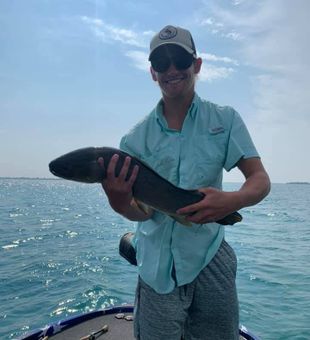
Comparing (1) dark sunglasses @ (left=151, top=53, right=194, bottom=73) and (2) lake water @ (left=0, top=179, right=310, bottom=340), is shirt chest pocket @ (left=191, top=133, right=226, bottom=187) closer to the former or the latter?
(1) dark sunglasses @ (left=151, top=53, right=194, bottom=73)

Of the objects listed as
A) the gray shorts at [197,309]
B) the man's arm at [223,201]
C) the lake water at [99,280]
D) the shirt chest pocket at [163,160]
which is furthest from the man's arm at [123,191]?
the lake water at [99,280]

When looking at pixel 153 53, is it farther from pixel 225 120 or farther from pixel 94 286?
pixel 94 286

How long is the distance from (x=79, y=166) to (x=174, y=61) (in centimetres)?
128

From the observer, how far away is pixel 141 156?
3744 millimetres

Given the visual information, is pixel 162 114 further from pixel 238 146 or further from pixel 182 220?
pixel 182 220

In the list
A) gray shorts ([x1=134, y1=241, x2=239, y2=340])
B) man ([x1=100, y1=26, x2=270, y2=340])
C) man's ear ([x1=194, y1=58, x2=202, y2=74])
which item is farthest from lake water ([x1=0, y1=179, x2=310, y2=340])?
man's ear ([x1=194, y1=58, x2=202, y2=74])

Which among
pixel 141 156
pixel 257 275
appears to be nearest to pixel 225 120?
pixel 141 156

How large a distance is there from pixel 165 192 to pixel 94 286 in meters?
11.7

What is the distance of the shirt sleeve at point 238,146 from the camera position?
11.3ft

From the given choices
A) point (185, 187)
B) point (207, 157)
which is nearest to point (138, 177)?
point (185, 187)

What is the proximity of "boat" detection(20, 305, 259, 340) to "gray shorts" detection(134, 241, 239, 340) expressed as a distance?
2.61 m

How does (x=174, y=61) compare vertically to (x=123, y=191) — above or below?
above

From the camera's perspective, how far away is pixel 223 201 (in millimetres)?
3051

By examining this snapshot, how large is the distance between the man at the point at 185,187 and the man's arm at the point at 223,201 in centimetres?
1
